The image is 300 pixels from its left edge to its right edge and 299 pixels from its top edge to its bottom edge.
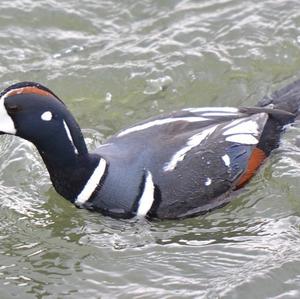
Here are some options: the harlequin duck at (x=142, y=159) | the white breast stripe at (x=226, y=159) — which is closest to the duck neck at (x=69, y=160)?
the harlequin duck at (x=142, y=159)

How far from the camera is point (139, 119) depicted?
8039 millimetres

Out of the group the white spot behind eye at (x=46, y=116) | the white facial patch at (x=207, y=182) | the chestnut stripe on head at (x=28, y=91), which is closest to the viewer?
the chestnut stripe on head at (x=28, y=91)

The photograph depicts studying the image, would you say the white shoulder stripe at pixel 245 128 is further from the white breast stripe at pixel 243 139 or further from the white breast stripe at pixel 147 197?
the white breast stripe at pixel 147 197

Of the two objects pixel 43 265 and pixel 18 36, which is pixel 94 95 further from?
pixel 43 265

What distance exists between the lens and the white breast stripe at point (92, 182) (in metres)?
6.53

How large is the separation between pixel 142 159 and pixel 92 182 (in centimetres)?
40

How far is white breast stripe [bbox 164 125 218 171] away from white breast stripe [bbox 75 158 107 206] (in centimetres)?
47

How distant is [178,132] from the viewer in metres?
6.74

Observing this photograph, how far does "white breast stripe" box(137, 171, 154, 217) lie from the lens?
647 cm

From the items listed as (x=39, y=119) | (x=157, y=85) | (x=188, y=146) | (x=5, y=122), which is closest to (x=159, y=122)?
(x=188, y=146)

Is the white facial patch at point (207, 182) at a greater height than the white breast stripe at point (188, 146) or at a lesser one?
lesser

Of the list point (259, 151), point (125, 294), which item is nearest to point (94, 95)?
point (259, 151)

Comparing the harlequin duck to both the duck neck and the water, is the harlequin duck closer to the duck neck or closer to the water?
the duck neck

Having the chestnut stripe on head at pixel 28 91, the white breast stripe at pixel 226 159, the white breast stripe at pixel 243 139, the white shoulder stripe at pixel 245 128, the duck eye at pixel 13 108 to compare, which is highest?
the chestnut stripe on head at pixel 28 91
